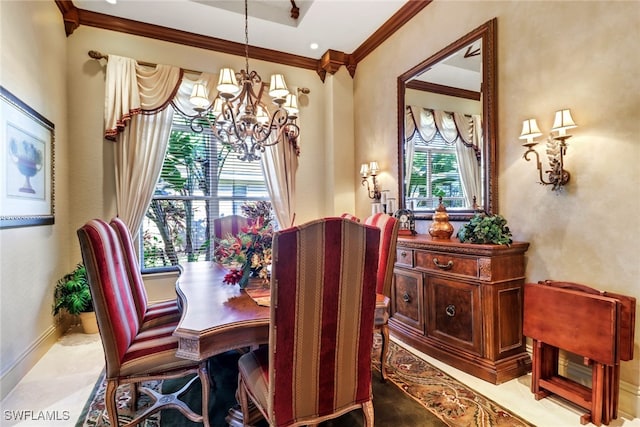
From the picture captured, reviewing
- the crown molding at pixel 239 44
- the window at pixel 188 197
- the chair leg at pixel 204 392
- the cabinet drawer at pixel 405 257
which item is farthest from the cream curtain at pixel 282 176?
the chair leg at pixel 204 392

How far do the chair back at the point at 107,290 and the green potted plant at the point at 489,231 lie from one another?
231cm

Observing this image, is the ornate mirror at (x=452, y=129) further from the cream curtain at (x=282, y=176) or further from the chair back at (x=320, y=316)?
the chair back at (x=320, y=316)

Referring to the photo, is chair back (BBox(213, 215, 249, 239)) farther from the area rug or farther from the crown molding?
the crown molding

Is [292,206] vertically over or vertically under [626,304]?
over

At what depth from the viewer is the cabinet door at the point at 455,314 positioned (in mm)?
2242

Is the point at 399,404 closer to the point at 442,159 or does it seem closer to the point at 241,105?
the point at 442,159

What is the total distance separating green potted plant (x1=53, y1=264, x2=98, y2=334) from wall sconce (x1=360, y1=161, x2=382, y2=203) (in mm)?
3224

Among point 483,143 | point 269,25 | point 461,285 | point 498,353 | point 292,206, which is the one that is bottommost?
point 498,353

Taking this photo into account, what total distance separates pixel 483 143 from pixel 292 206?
253 centimetres

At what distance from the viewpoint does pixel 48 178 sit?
283cm

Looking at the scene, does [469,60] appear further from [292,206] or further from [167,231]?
[167,231]

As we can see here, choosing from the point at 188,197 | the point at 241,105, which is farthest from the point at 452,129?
the point at 188,197

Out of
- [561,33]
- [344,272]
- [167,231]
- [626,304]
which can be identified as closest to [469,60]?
[561,33]

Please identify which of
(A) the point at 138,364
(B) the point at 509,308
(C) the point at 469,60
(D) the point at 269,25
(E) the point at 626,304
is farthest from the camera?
(D) the point at 269,25
